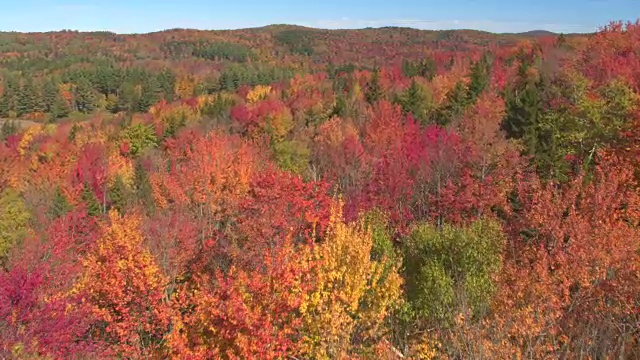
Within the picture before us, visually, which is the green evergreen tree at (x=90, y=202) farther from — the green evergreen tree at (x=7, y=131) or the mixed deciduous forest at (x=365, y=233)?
the green evergreen tree at (x=7, y=131)

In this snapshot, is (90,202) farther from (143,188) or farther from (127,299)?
(127,299)

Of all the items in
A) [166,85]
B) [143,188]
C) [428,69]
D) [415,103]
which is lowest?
[143,188]

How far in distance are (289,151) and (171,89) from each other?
317 ft

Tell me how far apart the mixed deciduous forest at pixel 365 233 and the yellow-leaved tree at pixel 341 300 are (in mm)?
73

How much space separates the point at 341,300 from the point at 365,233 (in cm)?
728

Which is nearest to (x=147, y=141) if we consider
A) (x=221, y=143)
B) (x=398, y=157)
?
(x=221, y=143)

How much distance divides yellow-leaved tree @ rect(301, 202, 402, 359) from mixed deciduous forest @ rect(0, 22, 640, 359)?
0.24 ft

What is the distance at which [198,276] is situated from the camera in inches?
1032

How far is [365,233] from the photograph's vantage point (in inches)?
858

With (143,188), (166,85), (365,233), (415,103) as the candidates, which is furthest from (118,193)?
(166,85)

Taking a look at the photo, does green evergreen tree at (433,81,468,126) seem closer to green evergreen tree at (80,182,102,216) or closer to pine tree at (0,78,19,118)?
green evergreen tree at (80,182,102,216)

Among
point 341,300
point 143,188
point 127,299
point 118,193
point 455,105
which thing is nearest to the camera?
point 341,300

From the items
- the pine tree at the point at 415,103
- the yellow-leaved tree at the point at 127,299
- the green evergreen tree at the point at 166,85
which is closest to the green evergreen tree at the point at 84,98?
the green evergreen tree at the point at 166,85

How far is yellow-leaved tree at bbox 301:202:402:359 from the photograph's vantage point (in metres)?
13.7
